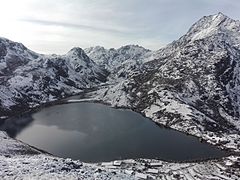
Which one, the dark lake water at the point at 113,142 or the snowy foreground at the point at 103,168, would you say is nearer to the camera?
the snowy foreground at the point at 103,168

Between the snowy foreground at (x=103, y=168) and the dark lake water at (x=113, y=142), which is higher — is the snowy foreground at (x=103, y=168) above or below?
below

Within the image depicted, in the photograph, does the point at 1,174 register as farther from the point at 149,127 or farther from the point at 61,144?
the point at 149,127

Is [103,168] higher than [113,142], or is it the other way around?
[113,142]

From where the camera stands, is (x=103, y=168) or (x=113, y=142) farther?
(x=113, y=142)

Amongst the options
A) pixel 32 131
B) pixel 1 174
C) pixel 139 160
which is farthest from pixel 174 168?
pixel 32 131

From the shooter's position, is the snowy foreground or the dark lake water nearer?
the snowy foreground

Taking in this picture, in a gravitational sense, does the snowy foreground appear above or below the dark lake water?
below

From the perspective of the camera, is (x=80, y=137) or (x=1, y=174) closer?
(x=1, y=174)

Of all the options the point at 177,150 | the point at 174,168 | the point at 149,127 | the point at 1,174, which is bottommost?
the point at 1,174
